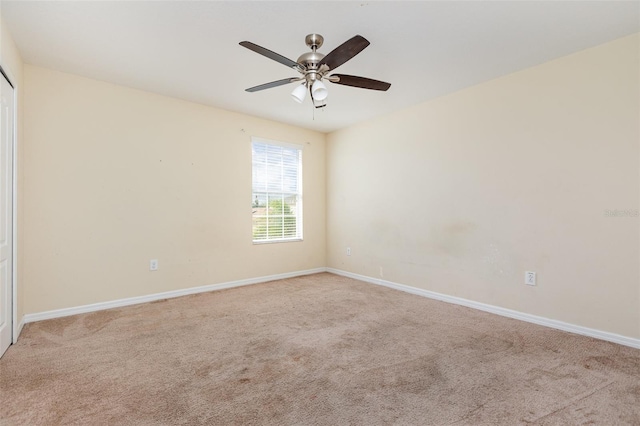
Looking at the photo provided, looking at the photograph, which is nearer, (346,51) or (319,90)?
(346,51)

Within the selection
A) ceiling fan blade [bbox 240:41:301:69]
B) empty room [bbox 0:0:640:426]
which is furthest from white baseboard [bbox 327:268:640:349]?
ceiling fan blade [bbox 240:41:301:69]

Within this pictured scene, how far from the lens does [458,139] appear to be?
359 centimetres

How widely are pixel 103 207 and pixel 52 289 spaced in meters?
0.92

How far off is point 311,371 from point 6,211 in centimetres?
262

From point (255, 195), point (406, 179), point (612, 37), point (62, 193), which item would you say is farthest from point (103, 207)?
point (612, 37)

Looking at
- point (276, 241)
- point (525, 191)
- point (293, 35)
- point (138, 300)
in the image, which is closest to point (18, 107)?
point (138, 300)

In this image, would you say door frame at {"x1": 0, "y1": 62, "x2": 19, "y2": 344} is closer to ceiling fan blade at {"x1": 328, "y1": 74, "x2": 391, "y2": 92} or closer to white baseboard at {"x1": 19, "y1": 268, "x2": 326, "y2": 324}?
white baseboard at {"x1": 19, "y1": 268, "x2": 326, "y2": 324}

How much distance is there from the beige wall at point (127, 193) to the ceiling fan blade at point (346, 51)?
2.50 metres

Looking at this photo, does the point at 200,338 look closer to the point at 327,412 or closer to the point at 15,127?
the point at 327,412

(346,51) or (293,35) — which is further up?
(293,35)

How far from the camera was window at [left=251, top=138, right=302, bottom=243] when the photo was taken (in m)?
4.68

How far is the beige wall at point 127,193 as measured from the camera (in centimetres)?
305

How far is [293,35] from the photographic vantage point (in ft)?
7.99

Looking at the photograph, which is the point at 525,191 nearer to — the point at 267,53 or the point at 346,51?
the point at 346,51
